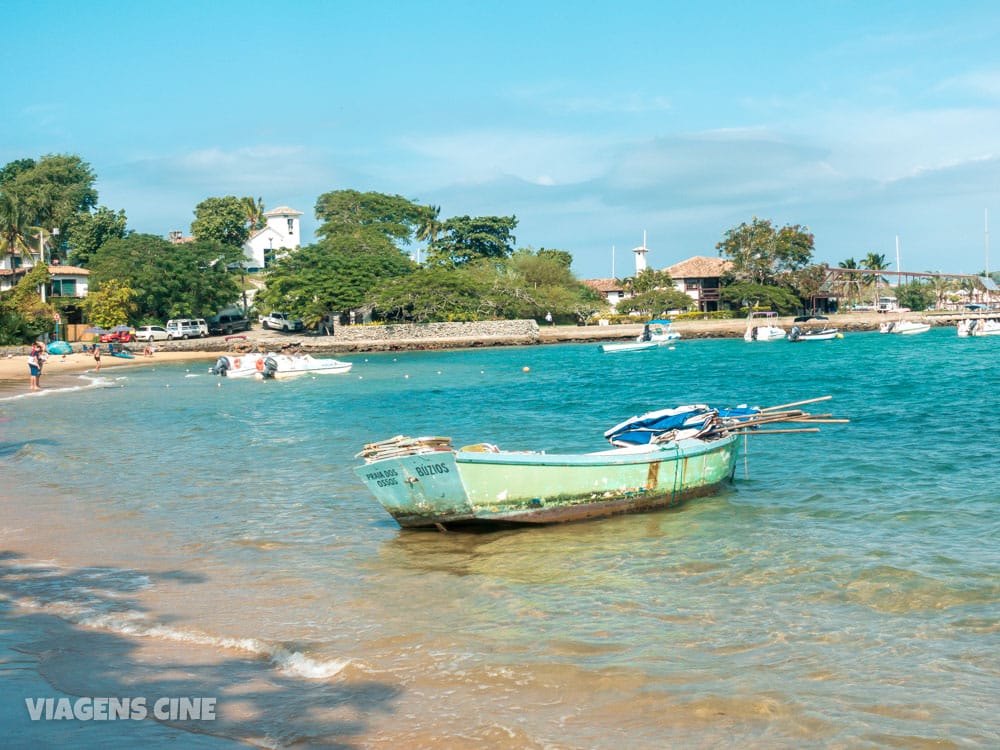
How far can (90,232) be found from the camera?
93.7 metres

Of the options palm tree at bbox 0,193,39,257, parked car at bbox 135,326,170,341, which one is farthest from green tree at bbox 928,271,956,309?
palm tree at bbox 0,193,39,257

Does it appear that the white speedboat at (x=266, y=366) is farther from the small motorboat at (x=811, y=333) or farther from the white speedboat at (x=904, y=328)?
the white speedboat at (x=904, y=328)

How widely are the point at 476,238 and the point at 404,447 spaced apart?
305 feet

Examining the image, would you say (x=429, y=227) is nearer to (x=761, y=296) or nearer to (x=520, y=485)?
(x=761, y=296)

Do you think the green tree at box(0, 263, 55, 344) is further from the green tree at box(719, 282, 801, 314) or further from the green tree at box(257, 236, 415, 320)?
the green tree at box(719, 282, 801, 314)

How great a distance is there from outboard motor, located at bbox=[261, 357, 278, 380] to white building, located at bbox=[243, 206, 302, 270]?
54109 mm

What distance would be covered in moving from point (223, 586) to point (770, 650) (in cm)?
594

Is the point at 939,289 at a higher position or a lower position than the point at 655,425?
higher

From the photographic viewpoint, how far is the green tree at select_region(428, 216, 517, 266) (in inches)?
4039

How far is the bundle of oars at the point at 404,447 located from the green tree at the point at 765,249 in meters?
89.6

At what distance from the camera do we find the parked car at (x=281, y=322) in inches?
3108

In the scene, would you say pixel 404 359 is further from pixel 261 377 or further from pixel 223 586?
pixel 223 586

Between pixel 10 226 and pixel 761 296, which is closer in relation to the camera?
pixel 10 226

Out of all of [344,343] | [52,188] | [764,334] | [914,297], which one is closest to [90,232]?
[52,188]
